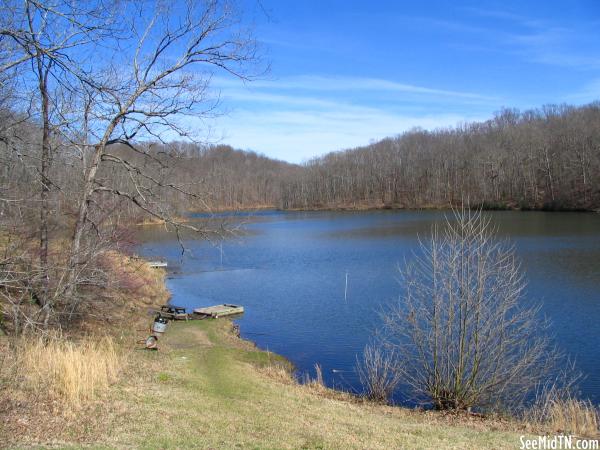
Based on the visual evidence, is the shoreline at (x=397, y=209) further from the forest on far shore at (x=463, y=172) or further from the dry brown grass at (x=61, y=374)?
the dry brown grass at (x=61, y=374)

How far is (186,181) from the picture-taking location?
42.9ft

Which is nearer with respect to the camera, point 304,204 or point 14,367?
point 14,367

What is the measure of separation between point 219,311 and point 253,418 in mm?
13735

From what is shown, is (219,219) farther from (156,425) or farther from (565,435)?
(565,435)

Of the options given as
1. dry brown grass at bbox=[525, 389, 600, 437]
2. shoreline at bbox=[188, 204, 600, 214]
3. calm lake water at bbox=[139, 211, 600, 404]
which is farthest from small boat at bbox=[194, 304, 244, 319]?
shoreline at bbox=[188, 204, 600, 214]

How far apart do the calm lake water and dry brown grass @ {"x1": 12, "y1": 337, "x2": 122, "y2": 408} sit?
11.7ft

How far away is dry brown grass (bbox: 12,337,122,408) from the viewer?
332 inches

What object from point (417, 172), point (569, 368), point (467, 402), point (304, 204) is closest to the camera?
point (467, 402)

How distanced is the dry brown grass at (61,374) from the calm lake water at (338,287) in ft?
11.7

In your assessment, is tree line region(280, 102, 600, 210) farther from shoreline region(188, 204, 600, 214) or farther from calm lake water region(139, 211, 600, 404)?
calm lake water region(139, 211, 600, 404)

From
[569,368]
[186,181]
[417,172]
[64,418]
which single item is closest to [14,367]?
[64,418]

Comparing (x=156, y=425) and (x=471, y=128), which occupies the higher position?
(x=471, y=128)

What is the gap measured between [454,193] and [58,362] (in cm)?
10071

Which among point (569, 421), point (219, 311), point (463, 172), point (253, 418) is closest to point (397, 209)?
point (463, 172)
